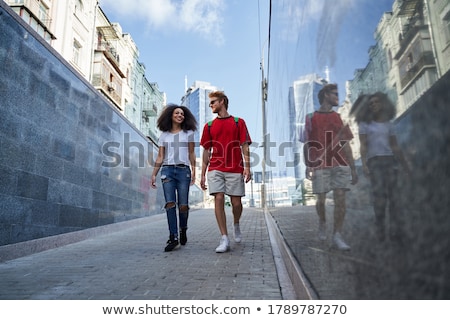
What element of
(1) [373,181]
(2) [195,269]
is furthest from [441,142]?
(2) [195,269]

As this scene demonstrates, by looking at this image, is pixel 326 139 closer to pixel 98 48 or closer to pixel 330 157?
pixel 330 157

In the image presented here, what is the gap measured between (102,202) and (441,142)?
5835 mm

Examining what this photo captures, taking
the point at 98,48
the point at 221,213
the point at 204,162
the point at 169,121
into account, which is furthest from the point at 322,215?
the point at 98,48

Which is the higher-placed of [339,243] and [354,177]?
[354,177]

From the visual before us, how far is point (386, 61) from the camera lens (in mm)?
845

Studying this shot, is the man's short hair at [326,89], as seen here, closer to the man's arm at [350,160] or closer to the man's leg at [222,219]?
the man's arm at [350,160]

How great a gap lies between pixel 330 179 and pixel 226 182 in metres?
2.37

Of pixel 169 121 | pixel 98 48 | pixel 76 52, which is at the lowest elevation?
pixel 169 121

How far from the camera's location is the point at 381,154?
86 cm

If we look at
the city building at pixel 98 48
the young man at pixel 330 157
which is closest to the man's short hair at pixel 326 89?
the young man at pixel 330 157

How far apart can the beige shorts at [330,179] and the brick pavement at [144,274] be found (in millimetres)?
769

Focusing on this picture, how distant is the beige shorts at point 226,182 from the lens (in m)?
3.76

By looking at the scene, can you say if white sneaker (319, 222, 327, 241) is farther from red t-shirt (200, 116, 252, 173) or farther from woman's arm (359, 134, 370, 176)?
red t-shirt (200, 116, 252, 173)
